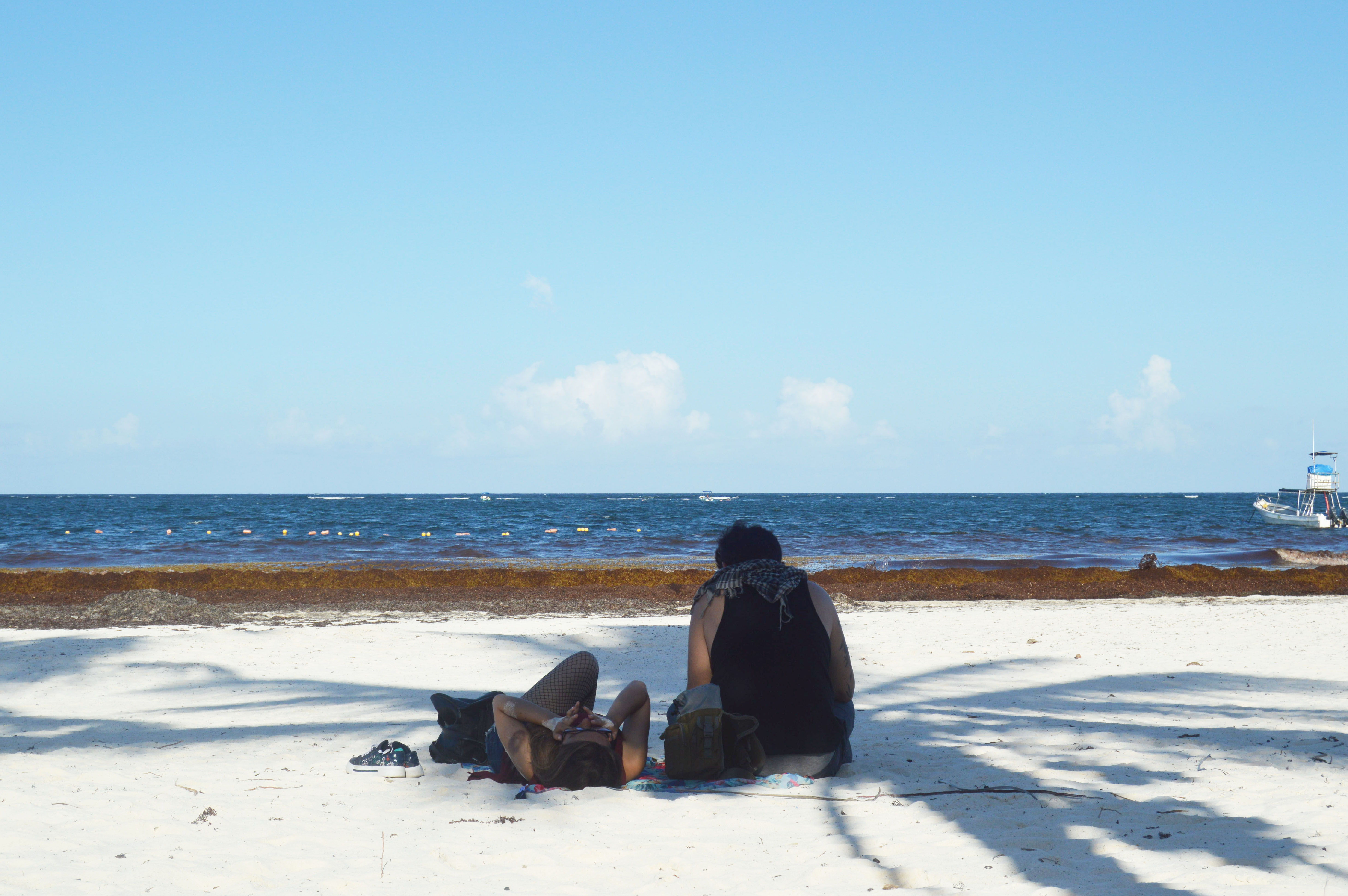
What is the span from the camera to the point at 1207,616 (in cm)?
1253

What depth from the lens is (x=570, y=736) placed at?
4766 millimetres

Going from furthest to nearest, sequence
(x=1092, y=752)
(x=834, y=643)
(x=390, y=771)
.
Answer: (x=1092, y=752), (x=390, y=771), (x=834, y=643)

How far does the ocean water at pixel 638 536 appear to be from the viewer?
27906 mm

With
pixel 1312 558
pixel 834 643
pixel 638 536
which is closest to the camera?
pixel 834 643

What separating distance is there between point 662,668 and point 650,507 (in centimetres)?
8551

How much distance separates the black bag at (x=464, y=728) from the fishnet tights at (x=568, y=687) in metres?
0.34

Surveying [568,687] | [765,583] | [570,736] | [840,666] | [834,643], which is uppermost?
[765,583]

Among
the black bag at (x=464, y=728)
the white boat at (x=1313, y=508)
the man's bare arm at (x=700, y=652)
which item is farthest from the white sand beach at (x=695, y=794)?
the white boat at (x=1313, y=508)

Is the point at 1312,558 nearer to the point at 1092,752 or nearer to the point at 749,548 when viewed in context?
the point at 1092,752

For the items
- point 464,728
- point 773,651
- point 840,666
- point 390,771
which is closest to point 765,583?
point 773,651

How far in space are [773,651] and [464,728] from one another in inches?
69.5

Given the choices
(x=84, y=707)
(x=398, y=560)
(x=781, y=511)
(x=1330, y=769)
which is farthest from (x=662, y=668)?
(x=781, y=511)

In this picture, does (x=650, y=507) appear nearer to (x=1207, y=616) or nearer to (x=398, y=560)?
(x=398, y=560)

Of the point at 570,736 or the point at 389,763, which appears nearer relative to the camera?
the point at 570,736
